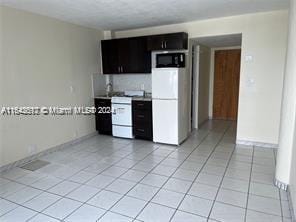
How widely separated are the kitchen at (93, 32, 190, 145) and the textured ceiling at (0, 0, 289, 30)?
20.2 inches

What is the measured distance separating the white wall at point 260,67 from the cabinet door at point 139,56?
46.4 inches

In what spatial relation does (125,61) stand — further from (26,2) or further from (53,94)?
(26,2)

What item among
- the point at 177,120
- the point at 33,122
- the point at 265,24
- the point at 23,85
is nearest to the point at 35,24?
the point at 23,85

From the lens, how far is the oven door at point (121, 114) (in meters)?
4.82

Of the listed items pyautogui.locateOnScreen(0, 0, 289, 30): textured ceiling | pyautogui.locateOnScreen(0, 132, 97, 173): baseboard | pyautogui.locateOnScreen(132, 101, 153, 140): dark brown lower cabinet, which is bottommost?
pyautogui.locateOnScreen(0, 132, 97, 173): baseboard

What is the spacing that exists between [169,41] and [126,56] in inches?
41.7

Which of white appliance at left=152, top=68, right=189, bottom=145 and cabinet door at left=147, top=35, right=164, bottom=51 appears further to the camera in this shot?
cabinet door at left=147, top=35, right=164, bottom=51

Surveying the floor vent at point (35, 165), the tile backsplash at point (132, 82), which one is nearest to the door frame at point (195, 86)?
the tile backsplash at point (132, 82)

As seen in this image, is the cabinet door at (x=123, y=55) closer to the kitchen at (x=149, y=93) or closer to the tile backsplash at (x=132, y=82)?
the kitchen at (x=149, y=93)

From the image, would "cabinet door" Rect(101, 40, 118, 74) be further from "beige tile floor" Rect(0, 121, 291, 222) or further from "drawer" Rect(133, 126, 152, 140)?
"beige tile floor" Rect(0, 121, 291, 222)

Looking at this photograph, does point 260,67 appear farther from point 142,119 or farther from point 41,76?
point 41,76

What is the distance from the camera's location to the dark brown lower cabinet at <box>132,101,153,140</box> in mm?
4605

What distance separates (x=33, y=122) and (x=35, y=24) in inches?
63.6

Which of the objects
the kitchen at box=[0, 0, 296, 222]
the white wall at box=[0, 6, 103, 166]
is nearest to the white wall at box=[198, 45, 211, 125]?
the kitchen at box=[0, 0, 296, 222]
